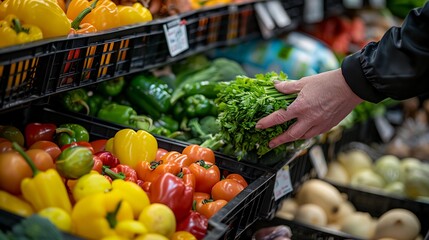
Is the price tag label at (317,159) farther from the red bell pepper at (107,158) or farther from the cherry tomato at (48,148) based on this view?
the cherry tomato at (48,148)

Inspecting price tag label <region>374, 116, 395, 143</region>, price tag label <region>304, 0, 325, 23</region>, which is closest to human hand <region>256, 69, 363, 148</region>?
price tag label <region>304, 0, 325, 23</region>

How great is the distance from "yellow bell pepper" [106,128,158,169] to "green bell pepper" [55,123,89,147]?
0.46 ft

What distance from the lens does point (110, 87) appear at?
2857 millimetres

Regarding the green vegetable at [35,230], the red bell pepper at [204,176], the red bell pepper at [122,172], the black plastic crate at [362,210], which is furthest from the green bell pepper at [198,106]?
the green vegetable at [35,230]

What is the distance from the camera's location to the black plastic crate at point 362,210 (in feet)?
9.00

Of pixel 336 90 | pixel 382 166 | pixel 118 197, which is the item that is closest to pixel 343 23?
pixel 382 166

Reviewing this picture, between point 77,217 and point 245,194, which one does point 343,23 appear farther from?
point 77,217

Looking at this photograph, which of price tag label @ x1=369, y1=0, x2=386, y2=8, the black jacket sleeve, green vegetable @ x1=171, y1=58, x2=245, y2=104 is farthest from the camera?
price tag label @ x1=369, y1=0, x2=386, y2=8

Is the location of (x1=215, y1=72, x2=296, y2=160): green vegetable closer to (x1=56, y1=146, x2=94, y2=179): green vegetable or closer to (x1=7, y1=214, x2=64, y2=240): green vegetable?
(x1=56, y1=146, x2=94, y2=179): green vegetable

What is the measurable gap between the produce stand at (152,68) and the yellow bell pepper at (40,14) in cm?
8

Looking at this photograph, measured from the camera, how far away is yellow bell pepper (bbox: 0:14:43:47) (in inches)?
71.3

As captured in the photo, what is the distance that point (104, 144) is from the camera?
2.33 metres

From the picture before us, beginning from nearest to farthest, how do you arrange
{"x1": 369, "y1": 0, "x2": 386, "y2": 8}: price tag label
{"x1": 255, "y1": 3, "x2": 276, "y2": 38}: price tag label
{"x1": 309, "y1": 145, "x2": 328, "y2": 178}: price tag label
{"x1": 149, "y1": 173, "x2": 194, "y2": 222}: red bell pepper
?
1. {"x1": 149, "y1": 173, "x2": 194, "y2": 222}: red bell pepper
2. {"x1": 309, "y1": 145, "x2": 328, "y2": 178}: price tag label
3. {"x1": 255, "y1": 3, "x2": 276, "y2": 38}: price tag label
4. {"x1": 369, "y1": 0, "x2": 386, "y2": 8}: price tag label

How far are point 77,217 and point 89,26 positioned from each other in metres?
0.81
